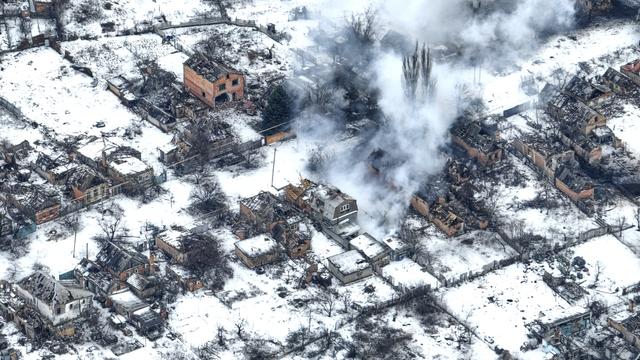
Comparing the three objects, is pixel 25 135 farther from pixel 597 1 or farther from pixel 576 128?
pixel 597 1

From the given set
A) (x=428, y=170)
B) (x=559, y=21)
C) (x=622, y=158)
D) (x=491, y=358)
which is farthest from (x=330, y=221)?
(x=559, y=21)

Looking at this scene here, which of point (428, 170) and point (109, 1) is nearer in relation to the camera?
point (428, 170)

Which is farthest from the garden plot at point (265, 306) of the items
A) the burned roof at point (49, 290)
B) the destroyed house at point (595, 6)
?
the destroyed house at point (595, 6)

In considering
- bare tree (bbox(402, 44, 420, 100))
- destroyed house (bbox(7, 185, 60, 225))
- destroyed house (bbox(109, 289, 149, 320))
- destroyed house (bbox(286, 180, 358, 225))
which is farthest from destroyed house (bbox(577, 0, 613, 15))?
destroyed house (bbox(109, 289, 149, 320))

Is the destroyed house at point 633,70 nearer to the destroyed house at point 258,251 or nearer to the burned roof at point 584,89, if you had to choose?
the burned roof at point 584,89

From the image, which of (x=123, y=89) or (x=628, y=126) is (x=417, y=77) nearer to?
(x=628, y=126)

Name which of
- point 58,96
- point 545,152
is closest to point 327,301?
point 545,152
